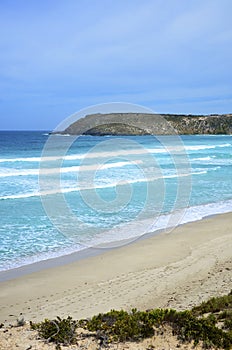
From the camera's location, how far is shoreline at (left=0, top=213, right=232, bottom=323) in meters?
7.05

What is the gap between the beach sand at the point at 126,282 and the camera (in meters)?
6.99

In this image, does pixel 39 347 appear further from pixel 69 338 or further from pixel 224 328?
pixel 224 328

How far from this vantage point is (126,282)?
835cm

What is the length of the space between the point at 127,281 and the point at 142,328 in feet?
11.5

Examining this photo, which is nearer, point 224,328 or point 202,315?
point 224,328

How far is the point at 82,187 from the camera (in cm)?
2314

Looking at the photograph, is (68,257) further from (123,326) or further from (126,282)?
(123,326)

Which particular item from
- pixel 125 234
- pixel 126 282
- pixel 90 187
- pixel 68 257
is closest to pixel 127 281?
pixel 126 282

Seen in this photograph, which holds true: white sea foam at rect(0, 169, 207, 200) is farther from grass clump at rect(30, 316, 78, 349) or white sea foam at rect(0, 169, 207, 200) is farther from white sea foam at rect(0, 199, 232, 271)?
grass clump at rect(30, 316, 78, 349)

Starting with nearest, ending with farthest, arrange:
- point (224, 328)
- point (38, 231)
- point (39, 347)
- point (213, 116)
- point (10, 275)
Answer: point (39, 347) < point (224, 328) < point (10, 275) < point (38, 231) < point (213, 116)

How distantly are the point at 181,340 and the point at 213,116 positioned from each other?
141 meters

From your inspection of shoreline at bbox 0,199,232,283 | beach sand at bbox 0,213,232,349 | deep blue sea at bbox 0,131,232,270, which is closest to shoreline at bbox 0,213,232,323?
beach sand at bbox 0,213,232,349

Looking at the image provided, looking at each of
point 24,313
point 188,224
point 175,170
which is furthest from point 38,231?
point 175,170

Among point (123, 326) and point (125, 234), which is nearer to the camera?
point (123, 326)
